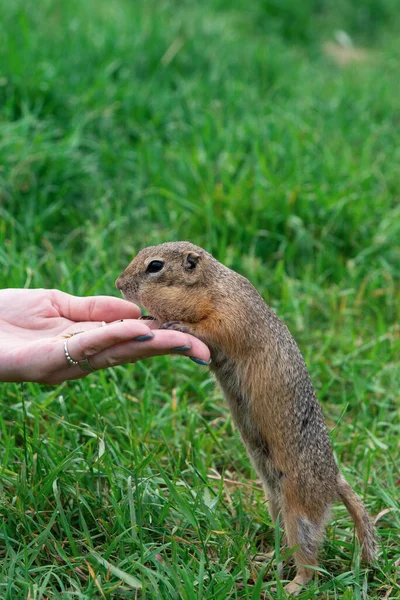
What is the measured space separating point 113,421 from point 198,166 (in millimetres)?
2290

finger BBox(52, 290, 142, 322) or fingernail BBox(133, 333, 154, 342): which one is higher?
fingernail BBox(133, 333, 154, 342)

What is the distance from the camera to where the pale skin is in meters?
2.58

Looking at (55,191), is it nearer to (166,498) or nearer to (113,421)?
(113,421)

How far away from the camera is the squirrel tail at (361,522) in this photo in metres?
2.92

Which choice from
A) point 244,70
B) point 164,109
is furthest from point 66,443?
point 244,70

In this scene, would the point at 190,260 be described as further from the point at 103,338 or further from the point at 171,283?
the point at 103,338

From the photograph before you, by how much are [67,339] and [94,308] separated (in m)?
0.46

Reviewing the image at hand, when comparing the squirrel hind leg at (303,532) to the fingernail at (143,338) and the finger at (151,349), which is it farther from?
the fingernail at (143,338)

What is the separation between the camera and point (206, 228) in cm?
495

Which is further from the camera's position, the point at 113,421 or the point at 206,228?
the point at 206,228

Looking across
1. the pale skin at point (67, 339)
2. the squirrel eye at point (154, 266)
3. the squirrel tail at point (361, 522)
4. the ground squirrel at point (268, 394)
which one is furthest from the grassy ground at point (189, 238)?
the squirrel eye at point (154, 266)

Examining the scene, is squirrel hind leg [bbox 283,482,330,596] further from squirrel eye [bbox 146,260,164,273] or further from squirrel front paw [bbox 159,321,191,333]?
squirrel eye [bbox 146,260,164,273]

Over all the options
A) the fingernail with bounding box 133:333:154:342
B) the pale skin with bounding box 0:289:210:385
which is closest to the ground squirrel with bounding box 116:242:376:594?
the pale skin with bounding box 0:289:210:385

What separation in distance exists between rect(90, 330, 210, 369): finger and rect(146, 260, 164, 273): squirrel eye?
0.47m
